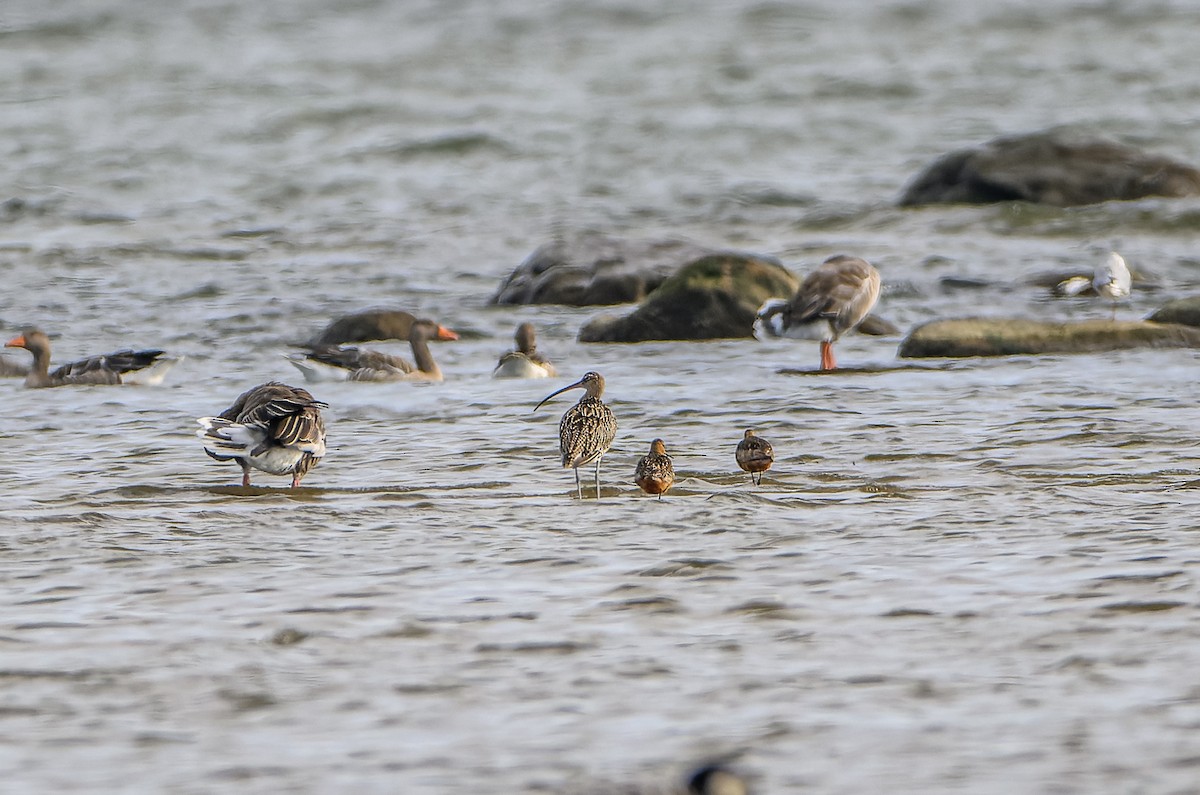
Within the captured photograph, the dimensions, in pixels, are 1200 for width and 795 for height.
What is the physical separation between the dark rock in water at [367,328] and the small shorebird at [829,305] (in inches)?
148

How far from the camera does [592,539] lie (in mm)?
7172

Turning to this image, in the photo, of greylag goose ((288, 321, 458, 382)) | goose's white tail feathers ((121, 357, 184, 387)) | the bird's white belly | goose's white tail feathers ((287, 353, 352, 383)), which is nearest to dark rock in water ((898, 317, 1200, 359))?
greylag goose ((288, 321, 458, 382))

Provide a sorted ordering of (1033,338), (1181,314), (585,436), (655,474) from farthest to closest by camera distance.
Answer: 1. (1181,314)
2. (1033,338)
3. (585,436)
4. (655,474)

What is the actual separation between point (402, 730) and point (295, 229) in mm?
20761

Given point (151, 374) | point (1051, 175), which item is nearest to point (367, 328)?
point (151, 374)

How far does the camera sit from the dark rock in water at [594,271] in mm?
18375

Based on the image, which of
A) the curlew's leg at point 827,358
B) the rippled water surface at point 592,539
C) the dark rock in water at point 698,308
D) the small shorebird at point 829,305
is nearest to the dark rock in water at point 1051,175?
the rippled water surface at point 592,539

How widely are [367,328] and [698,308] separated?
3.25 meters

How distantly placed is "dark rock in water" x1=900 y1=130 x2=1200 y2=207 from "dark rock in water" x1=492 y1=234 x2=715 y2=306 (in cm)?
609

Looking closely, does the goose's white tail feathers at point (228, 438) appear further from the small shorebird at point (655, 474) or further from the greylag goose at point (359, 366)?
the greylag goose at point (359, 366)

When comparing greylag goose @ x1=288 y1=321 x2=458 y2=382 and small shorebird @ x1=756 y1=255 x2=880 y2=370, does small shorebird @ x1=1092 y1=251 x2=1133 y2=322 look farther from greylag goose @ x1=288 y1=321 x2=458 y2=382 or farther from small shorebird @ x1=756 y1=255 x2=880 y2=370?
greylag goose @ x1=288 y1=321 x2=458 y2=382

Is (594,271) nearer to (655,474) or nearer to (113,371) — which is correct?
(113,371)

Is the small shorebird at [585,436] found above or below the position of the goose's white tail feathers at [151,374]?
below

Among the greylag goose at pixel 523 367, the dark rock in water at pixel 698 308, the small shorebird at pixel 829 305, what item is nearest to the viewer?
the greylag goose at pixel 523 367
